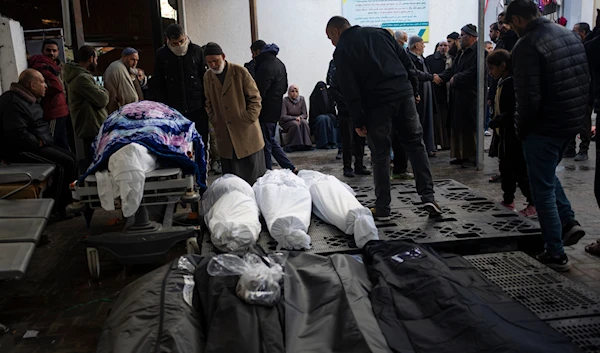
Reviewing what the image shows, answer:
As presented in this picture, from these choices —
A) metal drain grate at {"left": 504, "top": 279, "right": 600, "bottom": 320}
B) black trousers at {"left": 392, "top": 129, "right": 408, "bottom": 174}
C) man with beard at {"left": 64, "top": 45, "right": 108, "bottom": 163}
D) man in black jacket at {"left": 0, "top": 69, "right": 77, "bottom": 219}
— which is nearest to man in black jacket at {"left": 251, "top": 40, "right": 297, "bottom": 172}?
black trousers at {"left": 392, "top": 129, "right": 408, "bottom": 174}

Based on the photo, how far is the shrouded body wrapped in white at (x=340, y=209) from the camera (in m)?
3.99

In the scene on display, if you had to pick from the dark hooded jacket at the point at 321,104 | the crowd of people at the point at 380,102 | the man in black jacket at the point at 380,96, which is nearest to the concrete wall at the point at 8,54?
the crowd of people at the point at 380,102

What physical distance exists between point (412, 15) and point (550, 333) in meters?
10.6

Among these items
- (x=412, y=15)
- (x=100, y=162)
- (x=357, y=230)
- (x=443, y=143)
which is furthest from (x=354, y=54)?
(x=412, y=15)

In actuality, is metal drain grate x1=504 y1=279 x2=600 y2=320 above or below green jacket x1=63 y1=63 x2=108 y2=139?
below

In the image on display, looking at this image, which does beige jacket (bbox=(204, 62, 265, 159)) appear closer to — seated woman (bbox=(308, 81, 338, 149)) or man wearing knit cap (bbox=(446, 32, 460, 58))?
man wearing knit cap (bbox=(446, 32, 460, 58))

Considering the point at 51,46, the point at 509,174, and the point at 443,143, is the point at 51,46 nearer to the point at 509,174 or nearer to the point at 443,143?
the point at 509,174

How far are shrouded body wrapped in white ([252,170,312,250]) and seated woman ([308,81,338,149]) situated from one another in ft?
20.0

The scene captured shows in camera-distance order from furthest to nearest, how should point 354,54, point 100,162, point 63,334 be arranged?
point 354,54 < point 100,162 < point 63,334

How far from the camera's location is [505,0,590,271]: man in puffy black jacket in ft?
11.5

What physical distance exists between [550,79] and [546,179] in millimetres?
696

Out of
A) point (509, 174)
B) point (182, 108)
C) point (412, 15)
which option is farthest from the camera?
point (412, 15)

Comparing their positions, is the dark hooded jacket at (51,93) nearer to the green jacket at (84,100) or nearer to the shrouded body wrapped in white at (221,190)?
the green jacket at (84,100)

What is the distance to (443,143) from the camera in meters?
9.70
